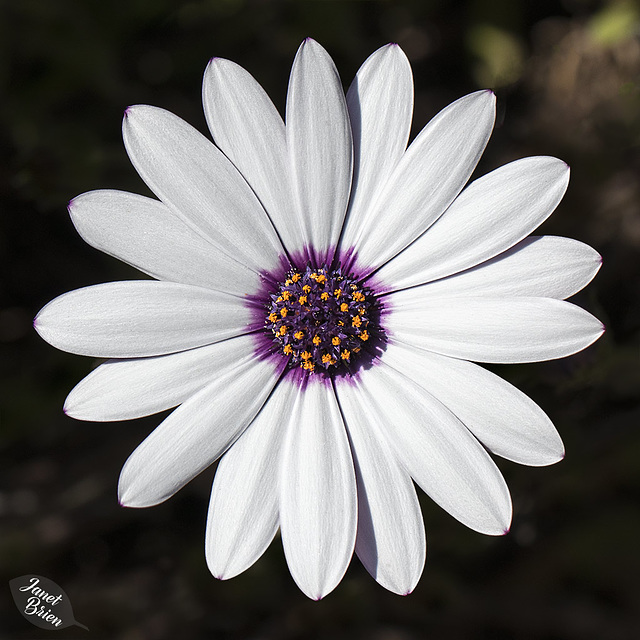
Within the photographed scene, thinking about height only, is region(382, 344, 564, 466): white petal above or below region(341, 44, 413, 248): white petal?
below

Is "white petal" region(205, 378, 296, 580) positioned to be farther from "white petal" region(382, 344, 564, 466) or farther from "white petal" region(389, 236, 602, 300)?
"white petal" region(389, 236, 602, 300)

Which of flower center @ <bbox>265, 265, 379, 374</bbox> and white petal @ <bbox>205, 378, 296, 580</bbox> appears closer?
white petal @ <bbox>205, 378, 296, 580</bbox>

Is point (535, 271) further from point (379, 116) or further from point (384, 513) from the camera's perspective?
point (384, 513)

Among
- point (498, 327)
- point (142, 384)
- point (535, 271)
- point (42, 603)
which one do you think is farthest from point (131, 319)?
point (42, 603)

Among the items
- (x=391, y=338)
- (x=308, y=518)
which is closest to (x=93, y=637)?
(x=308, y=518)

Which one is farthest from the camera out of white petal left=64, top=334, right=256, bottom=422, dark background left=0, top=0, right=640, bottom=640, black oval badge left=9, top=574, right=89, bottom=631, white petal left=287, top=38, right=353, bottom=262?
dark background left=0, top=0, right=640, bottom=640

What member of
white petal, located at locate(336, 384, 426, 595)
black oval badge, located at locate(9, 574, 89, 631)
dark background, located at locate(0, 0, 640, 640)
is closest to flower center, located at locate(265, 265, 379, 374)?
white petal, located at locate(336, 384, 426, 595)

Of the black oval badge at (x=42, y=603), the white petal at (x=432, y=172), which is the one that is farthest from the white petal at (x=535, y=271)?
the black oval badge at (x=42, y=603)

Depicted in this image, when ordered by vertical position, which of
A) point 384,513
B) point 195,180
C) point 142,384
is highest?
point 195,180
